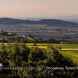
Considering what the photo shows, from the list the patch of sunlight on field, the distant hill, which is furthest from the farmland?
the distant hill

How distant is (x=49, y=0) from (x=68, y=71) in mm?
1119

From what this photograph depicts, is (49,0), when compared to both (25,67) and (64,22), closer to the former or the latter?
(64,22)

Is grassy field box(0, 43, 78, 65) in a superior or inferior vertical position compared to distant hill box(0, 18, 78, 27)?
inferior

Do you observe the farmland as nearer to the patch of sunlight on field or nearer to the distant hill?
the patch of sunlight on field

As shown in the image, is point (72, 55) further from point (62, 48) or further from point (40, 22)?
point (40, 22)

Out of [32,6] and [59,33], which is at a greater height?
[32,6]

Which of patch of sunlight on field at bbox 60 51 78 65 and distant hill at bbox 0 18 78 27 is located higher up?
distant hill at bbox 0 18 78 27

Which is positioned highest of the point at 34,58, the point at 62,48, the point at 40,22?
the point at 40,22

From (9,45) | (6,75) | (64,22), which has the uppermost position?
(64,22)

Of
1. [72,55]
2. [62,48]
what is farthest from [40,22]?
[72,55]

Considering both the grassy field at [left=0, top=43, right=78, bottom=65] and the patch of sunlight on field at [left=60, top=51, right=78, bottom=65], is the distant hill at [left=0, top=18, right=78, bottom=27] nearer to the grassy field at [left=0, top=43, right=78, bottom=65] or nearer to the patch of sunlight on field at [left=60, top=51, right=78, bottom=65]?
the grassy field at [left=0, top=43, right=78, bottom=65]

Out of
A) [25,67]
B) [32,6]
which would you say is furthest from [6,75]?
[32,6]

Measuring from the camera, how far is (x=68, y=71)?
577 cm

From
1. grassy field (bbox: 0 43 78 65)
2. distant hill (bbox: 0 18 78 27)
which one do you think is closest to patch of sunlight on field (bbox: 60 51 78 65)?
grassy field (bbox: 0 43 78 65)
